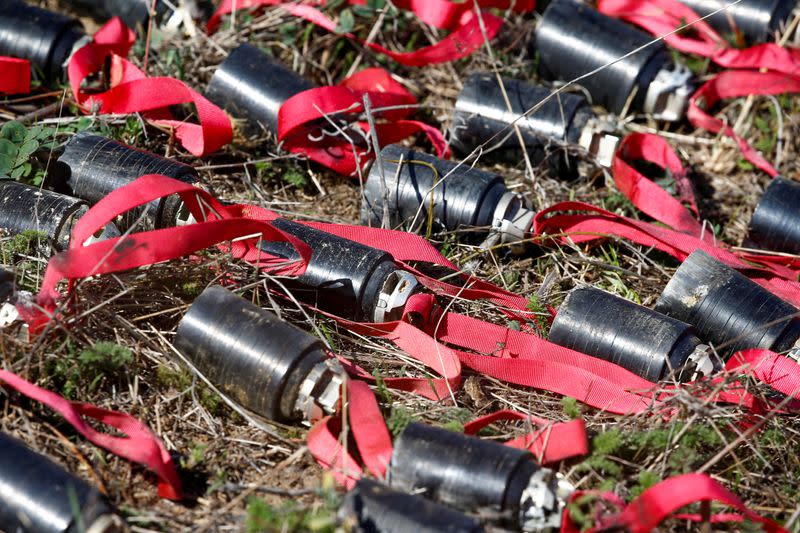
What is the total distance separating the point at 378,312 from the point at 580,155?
134cm

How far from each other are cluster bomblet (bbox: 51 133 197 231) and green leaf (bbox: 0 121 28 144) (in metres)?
0.17

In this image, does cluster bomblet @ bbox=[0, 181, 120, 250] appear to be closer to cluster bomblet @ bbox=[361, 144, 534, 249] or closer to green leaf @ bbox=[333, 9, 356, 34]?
cluster bomblet @ bbox=[361, 144, 534, 249]

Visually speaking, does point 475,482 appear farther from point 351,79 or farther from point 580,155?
point 351,79

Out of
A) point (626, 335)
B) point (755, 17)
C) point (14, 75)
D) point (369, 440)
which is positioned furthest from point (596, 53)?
point (14, 75)

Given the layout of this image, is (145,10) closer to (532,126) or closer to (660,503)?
(532,126)

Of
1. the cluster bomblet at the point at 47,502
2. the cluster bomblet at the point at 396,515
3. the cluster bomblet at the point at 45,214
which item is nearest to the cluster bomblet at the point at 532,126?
the cluster bomblet at the point at 45,214

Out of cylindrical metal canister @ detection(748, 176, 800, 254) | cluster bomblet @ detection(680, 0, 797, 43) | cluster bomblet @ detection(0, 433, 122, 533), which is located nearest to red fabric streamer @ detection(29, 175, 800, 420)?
cluster bomblet @ detection(0, 433, 122, 533)

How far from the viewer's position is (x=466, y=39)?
396 cm

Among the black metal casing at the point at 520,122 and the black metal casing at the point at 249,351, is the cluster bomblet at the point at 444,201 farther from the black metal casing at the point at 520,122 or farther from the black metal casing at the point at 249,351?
the black metal casing at the point at 249,351

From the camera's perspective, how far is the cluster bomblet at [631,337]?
2.52m

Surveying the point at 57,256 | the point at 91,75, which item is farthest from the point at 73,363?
the point at 91,75

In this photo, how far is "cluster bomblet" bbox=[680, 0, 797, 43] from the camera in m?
4.14

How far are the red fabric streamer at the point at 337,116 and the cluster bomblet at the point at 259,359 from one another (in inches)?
47.1

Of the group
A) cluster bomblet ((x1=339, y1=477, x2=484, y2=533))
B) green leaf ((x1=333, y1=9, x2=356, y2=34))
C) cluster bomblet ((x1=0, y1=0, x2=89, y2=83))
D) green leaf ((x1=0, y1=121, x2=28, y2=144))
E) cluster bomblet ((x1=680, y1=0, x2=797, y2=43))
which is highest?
cluster bomblet ((x1=680, y1=0, x2=797, y2=43))
